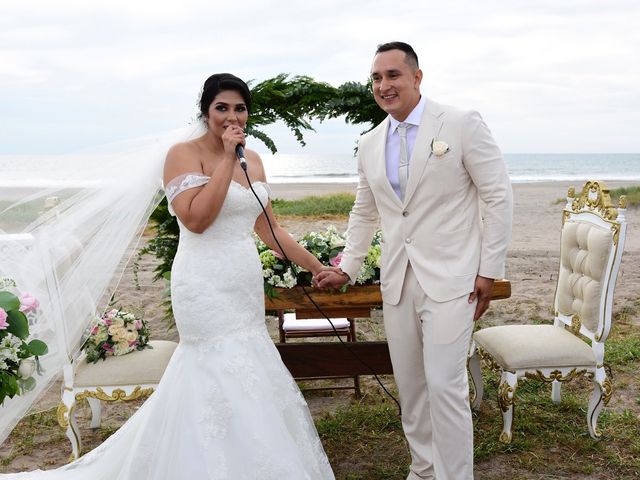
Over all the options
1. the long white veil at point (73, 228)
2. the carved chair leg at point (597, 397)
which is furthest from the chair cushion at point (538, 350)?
the long white veil at point (73, 228)

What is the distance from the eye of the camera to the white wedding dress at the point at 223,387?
334 centimetres

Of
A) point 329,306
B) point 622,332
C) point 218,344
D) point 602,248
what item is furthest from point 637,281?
point 218,344

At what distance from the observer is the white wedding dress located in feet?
11.0

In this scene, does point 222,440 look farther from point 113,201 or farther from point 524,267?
point 524,267

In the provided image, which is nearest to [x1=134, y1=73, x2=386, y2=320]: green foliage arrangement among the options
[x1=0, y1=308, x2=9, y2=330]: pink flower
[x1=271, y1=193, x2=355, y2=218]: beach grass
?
[x1=0, y1=308, x2=9, y2=330]: pink flower

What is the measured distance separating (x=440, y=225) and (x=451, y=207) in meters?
0.11

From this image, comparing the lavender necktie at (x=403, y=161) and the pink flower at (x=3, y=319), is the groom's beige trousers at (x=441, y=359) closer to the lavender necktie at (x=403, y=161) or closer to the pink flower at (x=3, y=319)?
the lavender necktie at (x=403, y=161)

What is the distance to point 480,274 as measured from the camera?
11.8 feet

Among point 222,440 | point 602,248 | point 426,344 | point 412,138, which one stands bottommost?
point 222,440

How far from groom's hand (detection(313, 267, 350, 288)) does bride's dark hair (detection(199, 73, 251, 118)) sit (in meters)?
1.24

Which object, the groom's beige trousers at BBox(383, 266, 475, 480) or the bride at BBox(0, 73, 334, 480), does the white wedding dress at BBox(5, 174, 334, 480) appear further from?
the groom's beige trousers at BBox(383, 266, 475, 480)

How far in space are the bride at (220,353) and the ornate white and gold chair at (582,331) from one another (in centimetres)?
172

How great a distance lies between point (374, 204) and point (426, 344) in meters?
0.92

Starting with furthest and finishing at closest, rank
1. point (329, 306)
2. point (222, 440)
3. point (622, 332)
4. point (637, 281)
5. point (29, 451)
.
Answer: point (637, 281), point (622, 332), point (29, 451), point (329, 306), point (222, 440)
